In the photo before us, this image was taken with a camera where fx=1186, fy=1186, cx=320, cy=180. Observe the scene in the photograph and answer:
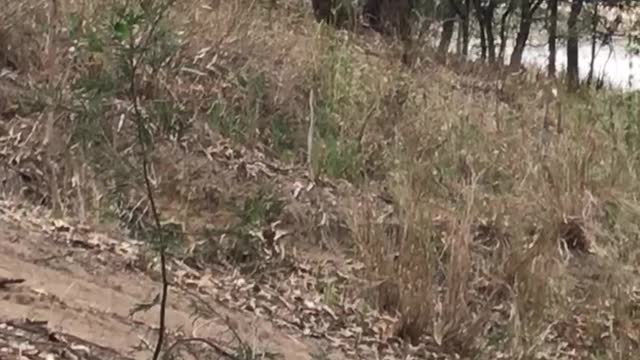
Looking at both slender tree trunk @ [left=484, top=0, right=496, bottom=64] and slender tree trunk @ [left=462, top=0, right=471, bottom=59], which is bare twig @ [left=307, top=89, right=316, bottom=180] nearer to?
slender tree trunk @ [left=462, top=0, right=471, bottom=59]

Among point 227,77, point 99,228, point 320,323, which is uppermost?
point 227,77

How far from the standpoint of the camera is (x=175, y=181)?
4617 millimetres

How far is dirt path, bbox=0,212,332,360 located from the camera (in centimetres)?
305

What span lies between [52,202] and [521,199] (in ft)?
7.35

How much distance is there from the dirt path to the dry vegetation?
0.20 meters

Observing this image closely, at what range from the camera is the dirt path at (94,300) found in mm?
3049

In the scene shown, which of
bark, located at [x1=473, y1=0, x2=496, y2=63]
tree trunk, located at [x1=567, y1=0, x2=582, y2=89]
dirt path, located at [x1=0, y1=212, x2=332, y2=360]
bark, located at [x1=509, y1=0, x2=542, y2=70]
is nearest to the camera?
dirt path, located at [x1=0, y1=212, x2=332, y2=360]

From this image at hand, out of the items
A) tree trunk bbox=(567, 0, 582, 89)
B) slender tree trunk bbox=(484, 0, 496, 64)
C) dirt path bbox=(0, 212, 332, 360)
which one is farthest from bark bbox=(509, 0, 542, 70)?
dirt path bbox=(0, 212, 332, 360)

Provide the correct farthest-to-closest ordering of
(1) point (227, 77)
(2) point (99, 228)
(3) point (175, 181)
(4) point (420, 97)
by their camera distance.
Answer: (4) point (420, 97) < (1) point (227, 77) < (3) point (175, 181) < (2) point (99, 228)

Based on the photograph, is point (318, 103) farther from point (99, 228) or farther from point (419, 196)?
point (99, 228)

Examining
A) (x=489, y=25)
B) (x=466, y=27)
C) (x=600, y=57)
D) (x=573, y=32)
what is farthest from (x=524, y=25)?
(x=600, y=57)

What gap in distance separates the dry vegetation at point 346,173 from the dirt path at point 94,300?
20 cm

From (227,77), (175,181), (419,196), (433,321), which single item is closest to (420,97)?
(227,77)

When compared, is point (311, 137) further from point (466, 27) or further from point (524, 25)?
point (524, 25)
